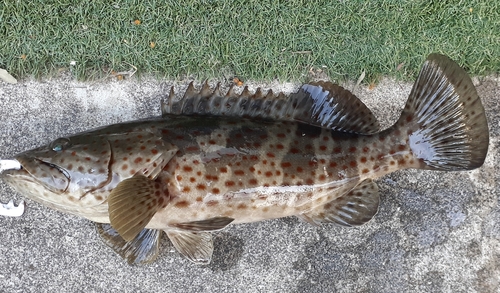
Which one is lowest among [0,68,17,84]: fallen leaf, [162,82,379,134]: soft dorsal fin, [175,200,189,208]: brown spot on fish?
[175,200,189,208]: brown spot on fish

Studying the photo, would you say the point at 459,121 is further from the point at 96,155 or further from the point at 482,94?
the point at 96,155

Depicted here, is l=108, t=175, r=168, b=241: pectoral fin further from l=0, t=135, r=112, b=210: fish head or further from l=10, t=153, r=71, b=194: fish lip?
l=10, t=153, r=71, b=194: fish lip

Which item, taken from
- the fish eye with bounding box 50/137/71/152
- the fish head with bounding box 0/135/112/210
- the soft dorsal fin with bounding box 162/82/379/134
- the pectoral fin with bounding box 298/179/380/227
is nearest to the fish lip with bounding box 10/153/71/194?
the fish head with bounding box 0/135/112/210

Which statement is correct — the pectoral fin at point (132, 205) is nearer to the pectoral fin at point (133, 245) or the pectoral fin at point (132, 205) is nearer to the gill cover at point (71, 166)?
the gill cover at point (71, 166)

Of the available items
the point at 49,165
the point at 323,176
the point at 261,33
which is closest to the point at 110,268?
the point at 49,165

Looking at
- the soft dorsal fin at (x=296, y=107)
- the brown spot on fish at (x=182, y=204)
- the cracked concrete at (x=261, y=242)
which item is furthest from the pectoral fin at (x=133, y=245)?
the soft dorsal fin at (x=296, y=107)

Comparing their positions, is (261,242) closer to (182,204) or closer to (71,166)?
(182,204)

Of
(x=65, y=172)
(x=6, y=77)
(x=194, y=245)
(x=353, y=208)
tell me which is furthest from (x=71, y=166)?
(x=353, y=208)
